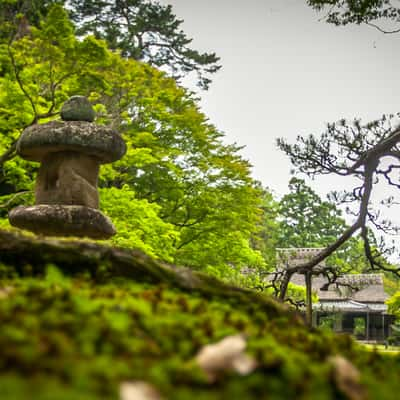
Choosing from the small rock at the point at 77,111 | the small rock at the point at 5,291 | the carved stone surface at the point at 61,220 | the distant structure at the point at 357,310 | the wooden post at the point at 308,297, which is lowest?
the distant structure at the point at 357,310

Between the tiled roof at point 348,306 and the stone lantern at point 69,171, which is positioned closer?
the stone lantern at point 69,171

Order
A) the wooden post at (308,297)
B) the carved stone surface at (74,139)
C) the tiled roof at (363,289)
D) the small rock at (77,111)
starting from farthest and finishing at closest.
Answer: the tiled roof at (363,289) < the small rock at (77,111) < the carved stone surface at (74,139) < the wooden post at (308,297)

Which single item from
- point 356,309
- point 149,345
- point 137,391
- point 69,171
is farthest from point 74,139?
point 356,309

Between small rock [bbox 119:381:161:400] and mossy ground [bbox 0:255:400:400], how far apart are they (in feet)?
0.07

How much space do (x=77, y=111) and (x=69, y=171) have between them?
3.03 ft

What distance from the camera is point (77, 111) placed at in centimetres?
760

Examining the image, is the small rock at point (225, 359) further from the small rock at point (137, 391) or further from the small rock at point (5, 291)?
the small rock at point (5, 291)

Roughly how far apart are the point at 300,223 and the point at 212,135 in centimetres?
3058

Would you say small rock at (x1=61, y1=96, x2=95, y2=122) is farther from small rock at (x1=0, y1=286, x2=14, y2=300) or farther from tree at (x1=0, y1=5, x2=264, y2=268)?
small rock at (x1=0, y1=286, x2=14, y2=300)

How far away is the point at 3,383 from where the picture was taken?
108cm

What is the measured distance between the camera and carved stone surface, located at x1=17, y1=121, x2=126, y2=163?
7.25 meters

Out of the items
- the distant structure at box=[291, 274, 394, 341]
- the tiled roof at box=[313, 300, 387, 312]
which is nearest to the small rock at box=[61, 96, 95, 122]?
the tiled roof at box=[313, 300, 387, 312]

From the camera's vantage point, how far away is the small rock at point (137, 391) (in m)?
1.12

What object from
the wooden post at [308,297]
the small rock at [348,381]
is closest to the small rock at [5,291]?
the small rock at [348,381]
